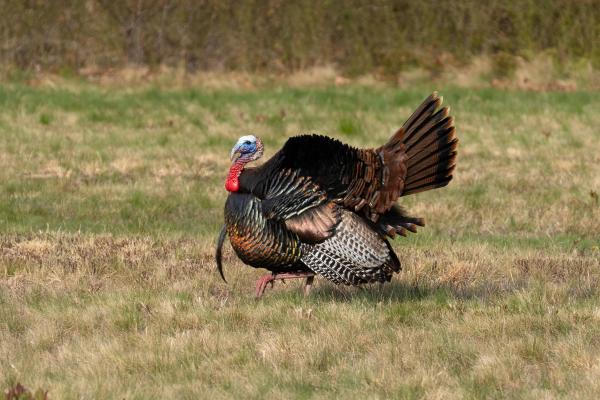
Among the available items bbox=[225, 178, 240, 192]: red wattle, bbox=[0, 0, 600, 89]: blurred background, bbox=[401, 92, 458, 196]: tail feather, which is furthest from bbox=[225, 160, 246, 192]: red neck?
bbox=[0, 0, 600, 89]: blurred background

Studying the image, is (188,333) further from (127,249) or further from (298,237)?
(127,249)

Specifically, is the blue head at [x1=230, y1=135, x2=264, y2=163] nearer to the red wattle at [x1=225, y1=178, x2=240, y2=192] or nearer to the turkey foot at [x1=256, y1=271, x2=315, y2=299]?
the red wattle at [x1=225, y1=178, x2=240, y2=192]

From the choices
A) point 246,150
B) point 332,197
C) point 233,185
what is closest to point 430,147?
point 332,197

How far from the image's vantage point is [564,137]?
59.1ft

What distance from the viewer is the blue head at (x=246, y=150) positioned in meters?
7.86

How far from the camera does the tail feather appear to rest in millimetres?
7832

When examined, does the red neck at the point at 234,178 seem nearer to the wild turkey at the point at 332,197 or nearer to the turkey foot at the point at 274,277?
the wild turkey at the point at 332,197

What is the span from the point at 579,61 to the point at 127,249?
57.1ft

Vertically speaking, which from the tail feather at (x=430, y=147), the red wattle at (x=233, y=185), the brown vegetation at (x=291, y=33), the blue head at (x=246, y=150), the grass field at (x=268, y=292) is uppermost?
the brown vegetation at (x=291, y=33)

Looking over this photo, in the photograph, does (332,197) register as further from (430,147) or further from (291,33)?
(291,33)

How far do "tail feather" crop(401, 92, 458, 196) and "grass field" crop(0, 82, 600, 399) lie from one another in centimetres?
88

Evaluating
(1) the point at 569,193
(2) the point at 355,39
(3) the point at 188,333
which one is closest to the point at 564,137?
(1) the point at 569,193

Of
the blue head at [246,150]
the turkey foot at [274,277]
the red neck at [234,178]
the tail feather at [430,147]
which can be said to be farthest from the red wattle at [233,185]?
the tail feather at [430,147]

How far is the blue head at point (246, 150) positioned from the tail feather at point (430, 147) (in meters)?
1.08
